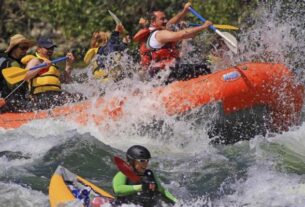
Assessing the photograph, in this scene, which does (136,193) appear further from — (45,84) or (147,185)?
(45,84)

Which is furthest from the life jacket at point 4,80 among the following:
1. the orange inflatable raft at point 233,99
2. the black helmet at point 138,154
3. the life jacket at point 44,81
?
the black helmet at point 138,154

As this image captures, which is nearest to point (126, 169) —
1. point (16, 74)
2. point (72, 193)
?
point (72, 193)

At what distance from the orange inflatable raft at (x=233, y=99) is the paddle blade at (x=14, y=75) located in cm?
70

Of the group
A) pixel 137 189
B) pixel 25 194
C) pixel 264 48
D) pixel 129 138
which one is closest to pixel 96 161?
pixel 129 138

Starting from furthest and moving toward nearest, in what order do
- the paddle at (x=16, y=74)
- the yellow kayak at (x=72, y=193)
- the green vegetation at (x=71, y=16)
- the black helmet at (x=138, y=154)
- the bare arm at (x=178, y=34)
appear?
the green vegetation at (x=71, y=16) < the paddle at (x=16, y=74) < the bare arm at (x=178, y=34) < the yellow kayak at (x=72, y=193) < the black helmet at (x=138, y=154)

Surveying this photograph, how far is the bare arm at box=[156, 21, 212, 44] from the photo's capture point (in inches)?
340

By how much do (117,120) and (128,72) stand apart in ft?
2.93

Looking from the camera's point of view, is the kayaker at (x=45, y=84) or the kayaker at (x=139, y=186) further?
the kayaker at (x=45, y=84)

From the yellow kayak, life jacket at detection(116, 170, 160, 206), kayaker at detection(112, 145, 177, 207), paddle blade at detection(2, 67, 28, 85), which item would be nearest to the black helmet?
kayaker at detection(112, 145, 177, 207)

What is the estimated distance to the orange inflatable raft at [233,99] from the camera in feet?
27.7

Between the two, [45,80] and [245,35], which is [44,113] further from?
[245,35]

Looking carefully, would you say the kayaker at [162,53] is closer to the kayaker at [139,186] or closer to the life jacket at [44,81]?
the life jacket at [44,81]

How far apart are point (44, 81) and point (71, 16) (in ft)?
23.0

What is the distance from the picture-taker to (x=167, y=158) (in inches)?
329
